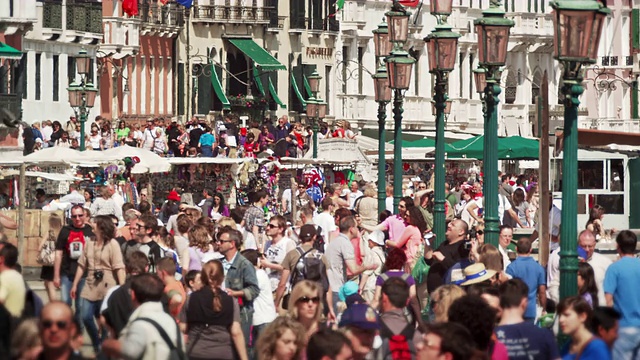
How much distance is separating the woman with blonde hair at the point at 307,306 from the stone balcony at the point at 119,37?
4539cm

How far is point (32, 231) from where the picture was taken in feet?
104

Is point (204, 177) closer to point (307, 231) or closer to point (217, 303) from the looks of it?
point (307, 231)

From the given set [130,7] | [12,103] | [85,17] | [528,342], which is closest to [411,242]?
[528,342]

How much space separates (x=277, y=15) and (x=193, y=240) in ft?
168

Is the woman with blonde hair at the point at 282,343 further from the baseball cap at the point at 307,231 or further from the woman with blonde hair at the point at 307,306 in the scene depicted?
the baseball cap at the point at 307,231

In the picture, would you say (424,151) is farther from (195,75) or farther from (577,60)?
(577,60)

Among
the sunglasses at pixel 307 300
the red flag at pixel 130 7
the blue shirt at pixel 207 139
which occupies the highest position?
the red flag at pixel 130 7

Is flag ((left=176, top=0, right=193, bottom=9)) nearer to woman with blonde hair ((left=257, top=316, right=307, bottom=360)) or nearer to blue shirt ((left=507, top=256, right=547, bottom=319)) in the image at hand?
blue shirt ((left=507, top=256, right=547, bottom=319))

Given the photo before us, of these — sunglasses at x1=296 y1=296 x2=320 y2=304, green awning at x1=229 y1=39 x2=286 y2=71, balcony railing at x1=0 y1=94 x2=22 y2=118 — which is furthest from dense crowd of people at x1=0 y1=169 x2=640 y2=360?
green awning at x1=229 y1=39 x2=286 y2=71

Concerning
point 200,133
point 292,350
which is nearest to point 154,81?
point 200,133

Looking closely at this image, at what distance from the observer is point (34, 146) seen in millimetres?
44094

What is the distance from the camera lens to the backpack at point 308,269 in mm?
19188

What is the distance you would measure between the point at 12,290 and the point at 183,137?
115 ft

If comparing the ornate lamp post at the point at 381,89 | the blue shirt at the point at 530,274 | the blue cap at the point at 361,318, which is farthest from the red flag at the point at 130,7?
the blue cap at the point at 361,318
